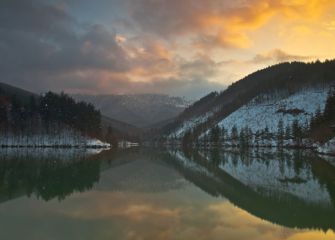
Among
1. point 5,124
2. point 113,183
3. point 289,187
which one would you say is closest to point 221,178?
point 289,187

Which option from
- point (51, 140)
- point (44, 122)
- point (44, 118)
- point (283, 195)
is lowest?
point (283, 195)

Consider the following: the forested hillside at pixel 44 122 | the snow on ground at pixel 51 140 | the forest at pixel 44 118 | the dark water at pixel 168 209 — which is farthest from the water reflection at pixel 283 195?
the forest at pixel 44 118

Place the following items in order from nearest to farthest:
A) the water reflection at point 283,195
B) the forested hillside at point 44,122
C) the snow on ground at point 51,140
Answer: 1. the water reflection at point 283,195
2. the snow on ground at point 51,140
3. the forested hillside at point 44,122

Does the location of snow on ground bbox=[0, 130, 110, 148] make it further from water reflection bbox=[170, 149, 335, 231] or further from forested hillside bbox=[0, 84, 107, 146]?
water reflection bbox=[170, 149, 335, 231]

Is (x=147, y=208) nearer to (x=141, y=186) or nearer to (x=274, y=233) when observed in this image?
(x=274, y=233)

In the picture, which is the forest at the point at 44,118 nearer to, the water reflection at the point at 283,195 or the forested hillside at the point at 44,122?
the forested hillside at the point at 44,122

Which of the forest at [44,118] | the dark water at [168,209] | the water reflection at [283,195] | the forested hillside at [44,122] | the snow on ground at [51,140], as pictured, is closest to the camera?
the dark water at [168,209]

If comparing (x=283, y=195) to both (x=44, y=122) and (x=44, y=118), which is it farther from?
(x=44, y=118)

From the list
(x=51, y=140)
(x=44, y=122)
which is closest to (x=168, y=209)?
(x=51, y=140)

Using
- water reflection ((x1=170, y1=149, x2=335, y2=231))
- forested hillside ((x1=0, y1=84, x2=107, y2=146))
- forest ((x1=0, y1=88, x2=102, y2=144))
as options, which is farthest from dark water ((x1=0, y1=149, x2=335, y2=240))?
forest ((x1=0, y1=88, x2=102, y2=144))

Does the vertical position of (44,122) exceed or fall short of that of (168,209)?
it exceeds it

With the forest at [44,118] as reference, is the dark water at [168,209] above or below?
below

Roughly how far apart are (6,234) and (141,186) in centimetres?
2372

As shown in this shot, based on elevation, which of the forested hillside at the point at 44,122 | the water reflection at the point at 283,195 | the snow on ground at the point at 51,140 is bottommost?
the water reflection at the point at 283,195
